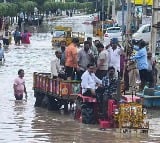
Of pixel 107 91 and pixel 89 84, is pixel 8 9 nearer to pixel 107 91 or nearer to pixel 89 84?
pixel 89 84

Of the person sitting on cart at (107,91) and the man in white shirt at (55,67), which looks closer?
the person sitting on cart at (107,91)

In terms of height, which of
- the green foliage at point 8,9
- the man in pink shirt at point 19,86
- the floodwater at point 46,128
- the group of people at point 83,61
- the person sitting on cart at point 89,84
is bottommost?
the floodwater at point 46,128

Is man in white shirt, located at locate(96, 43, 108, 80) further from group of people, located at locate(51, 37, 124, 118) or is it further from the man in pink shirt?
the man in pink shirt

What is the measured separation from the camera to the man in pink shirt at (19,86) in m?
22.6

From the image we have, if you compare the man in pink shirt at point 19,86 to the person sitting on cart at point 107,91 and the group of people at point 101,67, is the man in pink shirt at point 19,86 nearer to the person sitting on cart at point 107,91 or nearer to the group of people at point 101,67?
the group of people at point 101,67

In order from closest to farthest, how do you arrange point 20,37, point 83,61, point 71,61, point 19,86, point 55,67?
point 55,67 < point 83,61 < point 71,61 < point 19,86 < point 20,37

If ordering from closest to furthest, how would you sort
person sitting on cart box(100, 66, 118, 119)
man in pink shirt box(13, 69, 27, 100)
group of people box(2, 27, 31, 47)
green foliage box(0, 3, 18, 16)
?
1. person sitting on cart box(100, 66, 118, 119)
2. man in pink shirt box(13, 69, 27, 100)
3. group of people box(2, 27, 31, 47)
4. green foliage box(0, 3, 18, 16)

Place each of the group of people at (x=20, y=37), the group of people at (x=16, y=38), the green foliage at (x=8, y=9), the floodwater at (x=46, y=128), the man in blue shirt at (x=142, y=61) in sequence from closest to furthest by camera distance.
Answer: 1. the floodwater at (x=46, y=128)
2. the man in blue shirt at (x=142, y=61)
3. the group of people at (x=16, y=38)
4. the group of people at (x=20, y=37)
5. the green foliage at (x=8, y=9)

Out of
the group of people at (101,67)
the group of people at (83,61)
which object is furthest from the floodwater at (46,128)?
the group of people at (83,61)

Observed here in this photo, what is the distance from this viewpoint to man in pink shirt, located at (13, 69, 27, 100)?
890 inches

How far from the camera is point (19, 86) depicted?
74.2 feet

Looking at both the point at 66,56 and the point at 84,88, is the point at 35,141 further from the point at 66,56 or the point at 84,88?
the point at 66,56

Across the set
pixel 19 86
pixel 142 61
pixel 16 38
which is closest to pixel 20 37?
pixel 16 38

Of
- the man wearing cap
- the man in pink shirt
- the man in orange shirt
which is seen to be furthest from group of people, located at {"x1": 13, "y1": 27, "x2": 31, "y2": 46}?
the man in orange shirt
